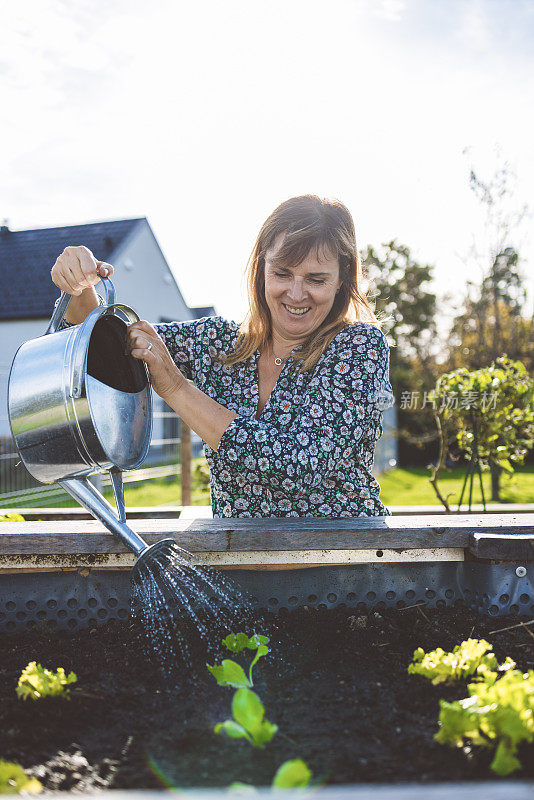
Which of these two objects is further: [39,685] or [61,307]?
[61,307]

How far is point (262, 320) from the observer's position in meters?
2.09

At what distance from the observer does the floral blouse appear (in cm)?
160

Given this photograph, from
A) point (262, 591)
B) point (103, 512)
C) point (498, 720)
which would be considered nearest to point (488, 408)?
point (262, 591)

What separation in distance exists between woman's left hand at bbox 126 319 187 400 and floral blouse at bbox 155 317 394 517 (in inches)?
7.6

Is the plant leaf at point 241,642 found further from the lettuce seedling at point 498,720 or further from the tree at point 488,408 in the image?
the tree at point 488,408

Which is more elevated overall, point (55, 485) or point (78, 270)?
point (78, 270)

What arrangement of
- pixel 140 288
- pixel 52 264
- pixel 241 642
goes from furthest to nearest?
pixel 140 288, pixel 52 264, pixel 241 642

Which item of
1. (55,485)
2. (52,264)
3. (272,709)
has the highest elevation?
(52,264)

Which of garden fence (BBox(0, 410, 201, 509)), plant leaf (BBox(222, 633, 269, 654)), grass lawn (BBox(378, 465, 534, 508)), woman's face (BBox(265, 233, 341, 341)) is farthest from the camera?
grass lawn (BBox(378, 465, 534, 508))

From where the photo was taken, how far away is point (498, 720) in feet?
2.81

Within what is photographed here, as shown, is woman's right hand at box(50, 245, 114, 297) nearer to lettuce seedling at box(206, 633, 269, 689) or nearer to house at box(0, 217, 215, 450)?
lettuce seedling at box(206, 633, 269, 689)

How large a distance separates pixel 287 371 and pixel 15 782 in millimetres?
1347

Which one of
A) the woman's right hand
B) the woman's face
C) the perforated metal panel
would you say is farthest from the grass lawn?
the woman's right hand

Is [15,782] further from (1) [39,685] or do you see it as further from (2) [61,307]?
(2) [61,307]
